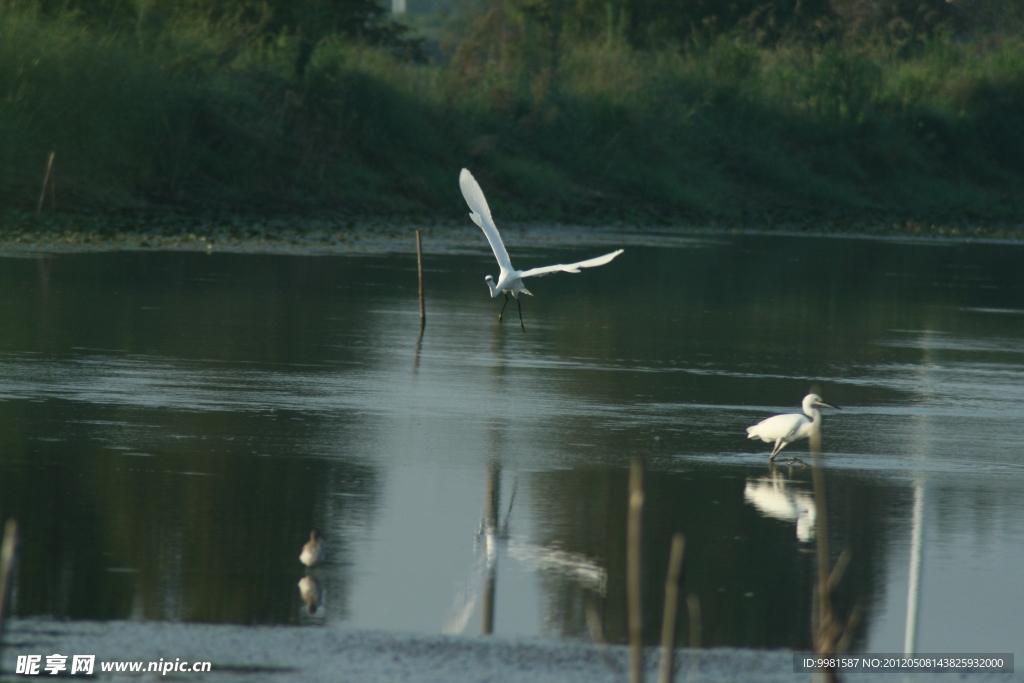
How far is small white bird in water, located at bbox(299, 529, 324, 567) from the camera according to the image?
7430 mm

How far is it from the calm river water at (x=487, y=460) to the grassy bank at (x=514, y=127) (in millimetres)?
12911

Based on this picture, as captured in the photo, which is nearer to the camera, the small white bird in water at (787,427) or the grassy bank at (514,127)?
the small white bird in water at (787,427)

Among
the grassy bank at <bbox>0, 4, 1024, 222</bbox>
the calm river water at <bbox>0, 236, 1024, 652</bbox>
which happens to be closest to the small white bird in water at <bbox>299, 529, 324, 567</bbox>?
the calm river water at <bbox>0, 236, 1024, 652</bbox>

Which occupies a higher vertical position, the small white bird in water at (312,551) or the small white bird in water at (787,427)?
the small white bird in water at (787,427)

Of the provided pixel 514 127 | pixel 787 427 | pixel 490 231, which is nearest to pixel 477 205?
pixel 490 231

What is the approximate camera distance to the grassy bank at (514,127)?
106ft

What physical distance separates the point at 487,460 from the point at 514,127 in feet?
108

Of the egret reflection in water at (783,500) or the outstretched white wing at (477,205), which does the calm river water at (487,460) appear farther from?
the outstretched white wing at (477,205)

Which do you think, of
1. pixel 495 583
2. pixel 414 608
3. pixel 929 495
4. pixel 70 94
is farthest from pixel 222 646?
pixel 70 94

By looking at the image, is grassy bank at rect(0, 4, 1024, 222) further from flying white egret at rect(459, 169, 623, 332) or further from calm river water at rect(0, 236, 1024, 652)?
flying white egret at rect(459, 169, 623, 332)

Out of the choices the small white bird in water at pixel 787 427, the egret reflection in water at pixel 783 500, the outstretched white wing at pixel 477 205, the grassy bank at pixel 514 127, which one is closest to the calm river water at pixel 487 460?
the egret reflection in water at pixel 783 500

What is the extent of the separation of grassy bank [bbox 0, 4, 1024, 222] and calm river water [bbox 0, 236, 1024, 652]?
42.4ft

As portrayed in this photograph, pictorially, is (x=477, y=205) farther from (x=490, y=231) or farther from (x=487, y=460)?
(x=487, y=460)

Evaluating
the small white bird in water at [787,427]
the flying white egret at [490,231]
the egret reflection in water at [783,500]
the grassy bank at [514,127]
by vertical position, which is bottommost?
the egret reflection in water at [783,500]
